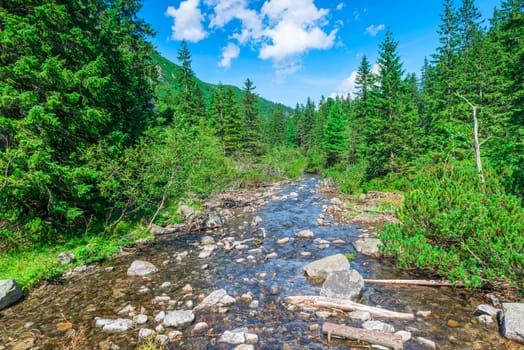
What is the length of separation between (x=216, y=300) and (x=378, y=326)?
3.75 metres

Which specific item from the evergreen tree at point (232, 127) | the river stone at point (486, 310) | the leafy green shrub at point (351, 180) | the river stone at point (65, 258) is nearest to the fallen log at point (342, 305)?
the river stone at point (486, 310)

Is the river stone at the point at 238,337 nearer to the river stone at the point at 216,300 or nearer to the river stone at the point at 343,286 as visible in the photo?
the river stone at the point at 216,300

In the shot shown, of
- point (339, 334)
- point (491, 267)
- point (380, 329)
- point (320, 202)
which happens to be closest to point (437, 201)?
point (491, 267)

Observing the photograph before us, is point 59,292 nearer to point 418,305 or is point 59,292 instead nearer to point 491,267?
point 418,305

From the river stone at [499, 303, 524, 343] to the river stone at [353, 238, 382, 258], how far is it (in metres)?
4.17

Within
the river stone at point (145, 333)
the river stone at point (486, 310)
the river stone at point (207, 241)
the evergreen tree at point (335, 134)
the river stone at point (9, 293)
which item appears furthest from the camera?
the evergreen tree at point (335, 134)

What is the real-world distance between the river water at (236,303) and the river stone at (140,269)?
0.28m

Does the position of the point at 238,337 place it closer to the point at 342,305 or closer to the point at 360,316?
the point at 342,305

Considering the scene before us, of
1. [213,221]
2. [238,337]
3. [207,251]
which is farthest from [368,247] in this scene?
[213,221]

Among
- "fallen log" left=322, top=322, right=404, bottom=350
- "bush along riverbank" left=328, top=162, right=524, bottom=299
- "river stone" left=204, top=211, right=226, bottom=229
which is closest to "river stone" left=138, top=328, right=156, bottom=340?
"fallen log" left=322, top=322, right=404, bottom=350

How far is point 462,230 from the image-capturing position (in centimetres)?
615

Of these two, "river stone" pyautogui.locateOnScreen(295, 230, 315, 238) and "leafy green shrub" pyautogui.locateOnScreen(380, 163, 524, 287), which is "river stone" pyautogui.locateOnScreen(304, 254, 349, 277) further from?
"river stone" pyautogui.locateOnScreen(295, 230, 315, 238)

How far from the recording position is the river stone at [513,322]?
179 inches

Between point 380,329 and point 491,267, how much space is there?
317 centimetres
